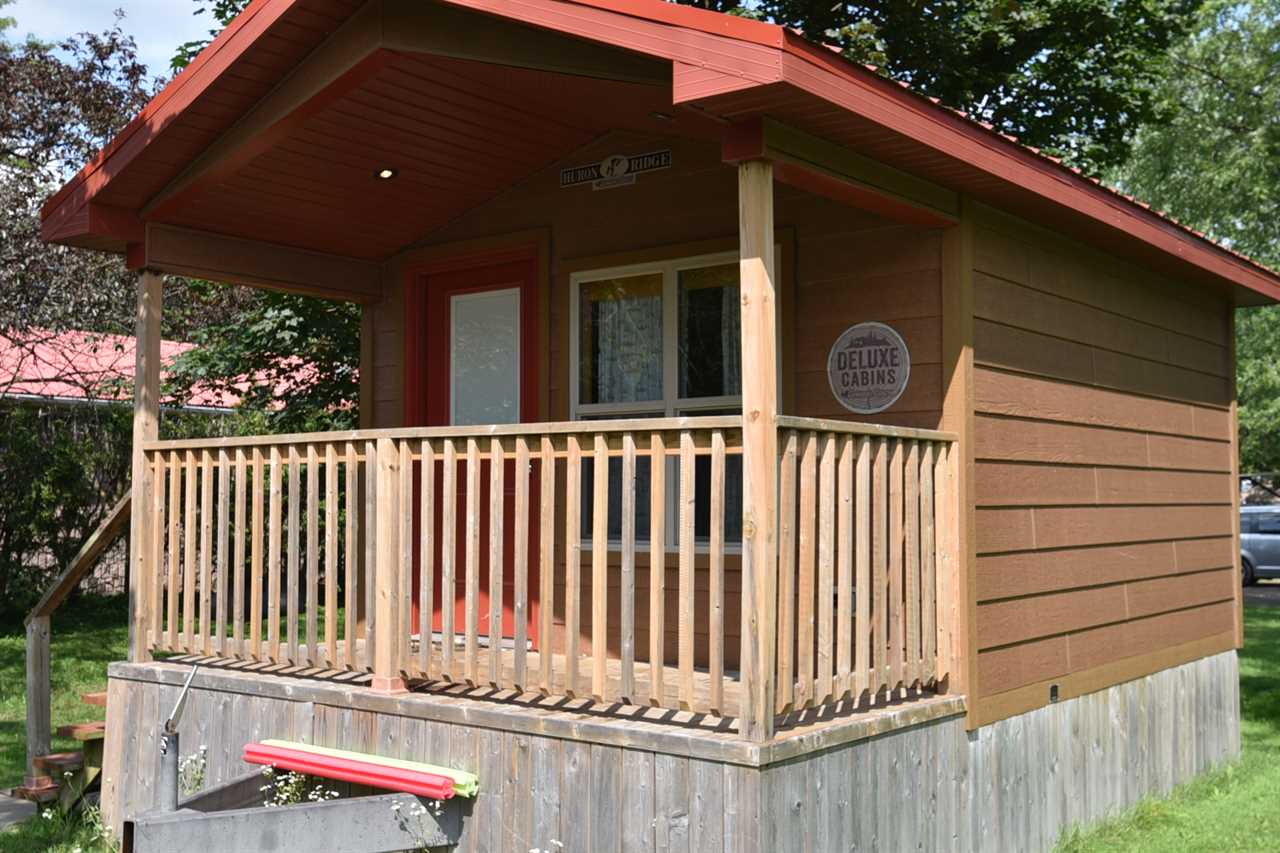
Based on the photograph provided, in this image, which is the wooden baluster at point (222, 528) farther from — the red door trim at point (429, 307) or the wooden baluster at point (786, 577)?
the wooden baluster at point (786, 577)

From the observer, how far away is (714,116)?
4578 millimetres

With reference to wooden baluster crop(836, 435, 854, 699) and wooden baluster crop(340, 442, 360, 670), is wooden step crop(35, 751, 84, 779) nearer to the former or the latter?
wooden baluster crop(340, 442, 360, 670)

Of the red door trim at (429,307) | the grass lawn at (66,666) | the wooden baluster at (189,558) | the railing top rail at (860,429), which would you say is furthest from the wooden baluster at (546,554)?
the grass lawn at (66,666)

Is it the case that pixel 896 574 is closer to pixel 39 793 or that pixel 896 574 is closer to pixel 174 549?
pixel 174 549

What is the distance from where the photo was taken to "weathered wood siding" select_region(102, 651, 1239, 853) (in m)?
4.50

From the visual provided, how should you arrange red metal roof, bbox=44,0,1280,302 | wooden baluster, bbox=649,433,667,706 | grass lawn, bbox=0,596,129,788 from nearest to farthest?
red metal roof, bbox=44,0,1280,302, wooden baluster, bbox=649,433,667,706, grass lawn, bbox=0,596,129,788

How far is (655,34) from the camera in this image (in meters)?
4.46

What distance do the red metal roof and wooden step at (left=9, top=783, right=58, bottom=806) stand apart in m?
2.96

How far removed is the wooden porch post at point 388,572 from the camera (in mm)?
5523

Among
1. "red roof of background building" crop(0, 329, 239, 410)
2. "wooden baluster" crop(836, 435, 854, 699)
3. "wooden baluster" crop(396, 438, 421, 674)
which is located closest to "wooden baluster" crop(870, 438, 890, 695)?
"wooden baluster" crop(836, 435, 854, 699)

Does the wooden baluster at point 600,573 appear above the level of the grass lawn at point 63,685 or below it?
above

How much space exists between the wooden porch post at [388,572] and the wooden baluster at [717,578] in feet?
5.21

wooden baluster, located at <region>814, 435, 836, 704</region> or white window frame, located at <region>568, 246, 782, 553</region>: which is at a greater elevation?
white window frame, located at <region>568, 246, 782, 553</region>

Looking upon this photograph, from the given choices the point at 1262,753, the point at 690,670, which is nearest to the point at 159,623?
the point at 690,670
